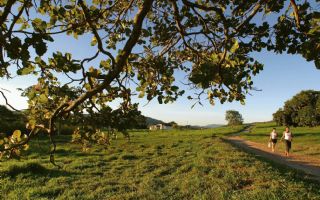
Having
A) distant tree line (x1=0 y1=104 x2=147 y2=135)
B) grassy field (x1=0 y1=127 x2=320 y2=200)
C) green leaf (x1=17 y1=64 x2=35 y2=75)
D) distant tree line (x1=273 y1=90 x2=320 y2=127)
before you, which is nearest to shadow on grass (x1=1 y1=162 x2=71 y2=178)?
grassy field (x1=0 y1=127 x2=320 y2=200)

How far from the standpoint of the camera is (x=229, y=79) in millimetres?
4531

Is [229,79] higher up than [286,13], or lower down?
lower down

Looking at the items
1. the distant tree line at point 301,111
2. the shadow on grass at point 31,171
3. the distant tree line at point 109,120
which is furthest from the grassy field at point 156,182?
the distant tree line at point 301,111

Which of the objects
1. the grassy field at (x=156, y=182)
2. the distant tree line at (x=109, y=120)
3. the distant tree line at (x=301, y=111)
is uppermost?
the distant tree line at (x=301, y=111)

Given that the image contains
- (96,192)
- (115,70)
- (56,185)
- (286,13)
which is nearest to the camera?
(115,70)

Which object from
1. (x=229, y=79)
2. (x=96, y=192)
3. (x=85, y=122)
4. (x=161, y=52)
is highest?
(x=161, y=52)

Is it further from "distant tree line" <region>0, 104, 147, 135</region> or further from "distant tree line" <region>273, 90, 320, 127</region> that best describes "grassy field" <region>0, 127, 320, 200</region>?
"distant tree line" <region>273, 90, 320, 127</region>

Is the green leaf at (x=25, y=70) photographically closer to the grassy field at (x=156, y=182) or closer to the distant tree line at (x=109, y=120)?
→ the distant tree line at (x=109, y=120)

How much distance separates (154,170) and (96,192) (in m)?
5.00

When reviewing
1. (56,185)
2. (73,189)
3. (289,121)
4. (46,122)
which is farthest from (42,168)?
(289,121)

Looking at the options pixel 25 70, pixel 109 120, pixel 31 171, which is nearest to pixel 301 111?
pixel 31 171

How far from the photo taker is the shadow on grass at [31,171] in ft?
55.5

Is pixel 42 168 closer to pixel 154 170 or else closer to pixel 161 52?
pixel 154 170

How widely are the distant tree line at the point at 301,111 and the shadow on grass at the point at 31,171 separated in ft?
221
